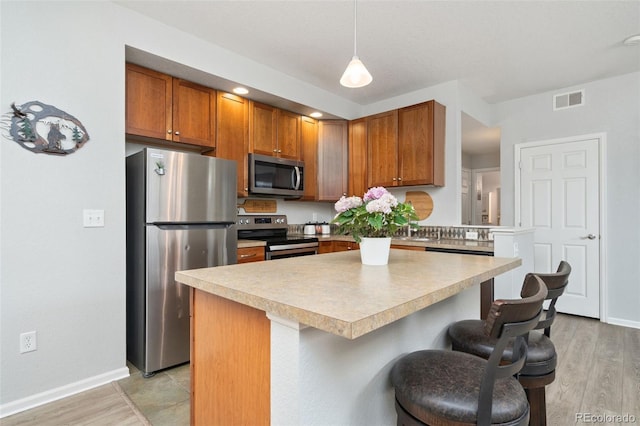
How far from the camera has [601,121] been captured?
140 inches

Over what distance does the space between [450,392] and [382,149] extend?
3292 mm

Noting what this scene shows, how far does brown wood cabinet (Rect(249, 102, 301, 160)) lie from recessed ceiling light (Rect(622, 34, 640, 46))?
3.11 m

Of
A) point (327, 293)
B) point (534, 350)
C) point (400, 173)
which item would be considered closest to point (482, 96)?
point (400, 173)

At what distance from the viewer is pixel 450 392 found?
3.10 feet

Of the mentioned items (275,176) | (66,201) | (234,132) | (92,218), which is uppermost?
(234,132)

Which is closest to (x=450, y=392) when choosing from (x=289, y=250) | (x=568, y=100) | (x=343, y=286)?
(x=343, y=286)

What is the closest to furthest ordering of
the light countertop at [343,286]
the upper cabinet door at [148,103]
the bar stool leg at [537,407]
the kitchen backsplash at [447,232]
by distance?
the light countertop at [343,286] → the bar stool leg at [537,407] → the upper cabinet door at [148,103] → the kitchen backsplash at [447,232]

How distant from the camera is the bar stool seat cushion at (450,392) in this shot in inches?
35.5

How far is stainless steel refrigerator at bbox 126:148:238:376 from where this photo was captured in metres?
2.31

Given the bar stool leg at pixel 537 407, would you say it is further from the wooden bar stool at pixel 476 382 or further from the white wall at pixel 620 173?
the white wall at pixel 620 173

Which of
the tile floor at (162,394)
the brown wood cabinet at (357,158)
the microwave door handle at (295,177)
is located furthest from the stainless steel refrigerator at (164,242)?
the brown wood cabinet at (357,158)

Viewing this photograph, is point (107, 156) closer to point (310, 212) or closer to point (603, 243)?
point (310, 212)

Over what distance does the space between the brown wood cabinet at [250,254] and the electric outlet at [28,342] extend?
143 cm

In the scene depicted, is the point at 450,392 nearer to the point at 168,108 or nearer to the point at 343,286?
the point at 343,286
